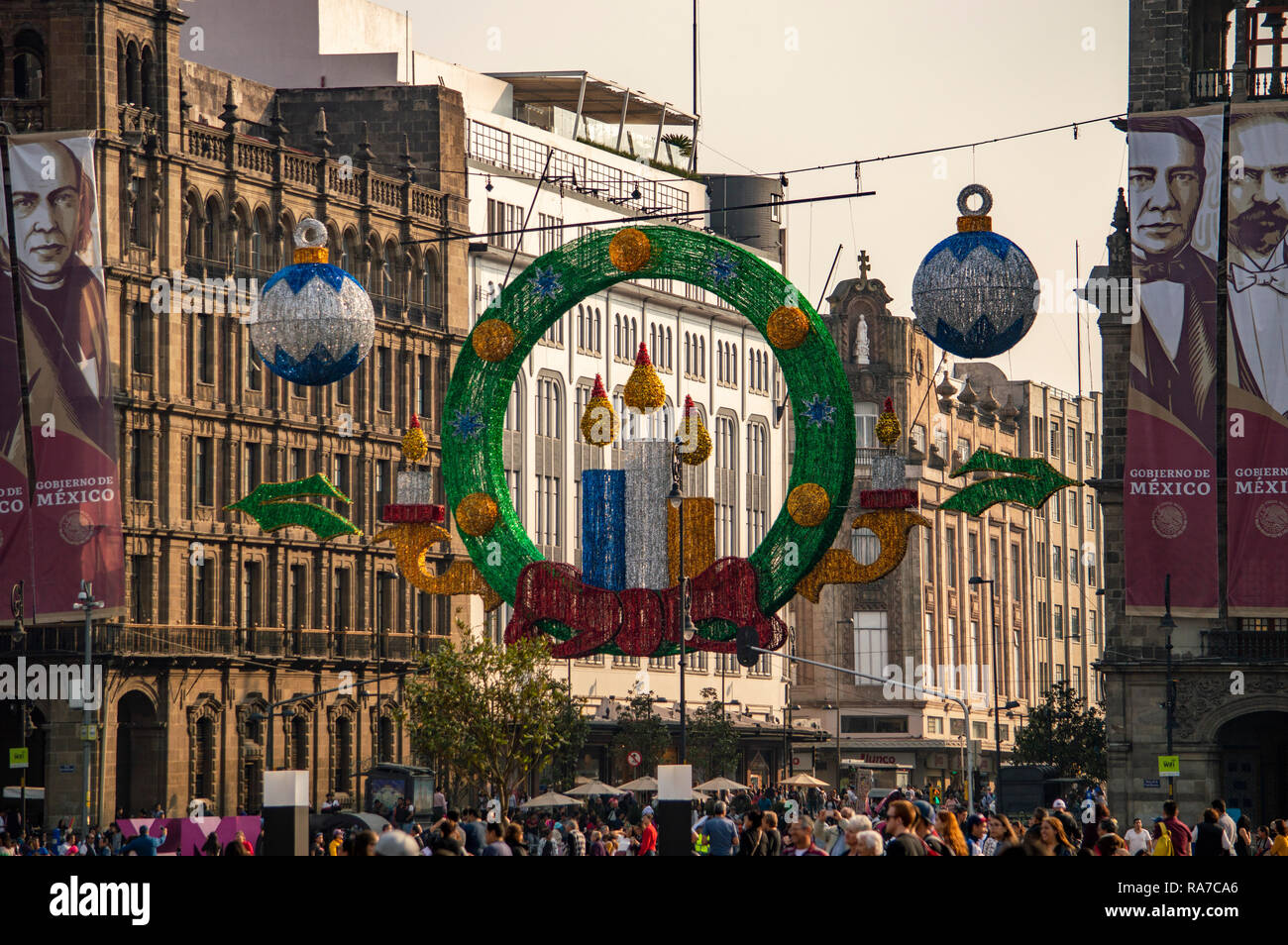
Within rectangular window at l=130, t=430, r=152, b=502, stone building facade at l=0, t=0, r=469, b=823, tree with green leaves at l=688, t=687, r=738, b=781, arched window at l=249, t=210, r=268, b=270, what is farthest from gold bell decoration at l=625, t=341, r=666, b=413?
tree with green leaves at l=688, t=687, r=738, b=781

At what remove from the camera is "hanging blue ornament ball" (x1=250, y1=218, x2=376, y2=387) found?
129ft

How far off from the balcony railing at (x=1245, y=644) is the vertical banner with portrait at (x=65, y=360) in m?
27.2

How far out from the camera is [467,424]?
45.4 metres

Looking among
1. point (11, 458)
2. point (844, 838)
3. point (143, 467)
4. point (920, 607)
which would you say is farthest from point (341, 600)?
point (844, 838)

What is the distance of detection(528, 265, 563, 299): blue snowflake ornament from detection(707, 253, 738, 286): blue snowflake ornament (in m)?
3.05

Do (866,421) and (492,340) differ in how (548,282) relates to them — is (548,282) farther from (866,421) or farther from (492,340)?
(866,421)

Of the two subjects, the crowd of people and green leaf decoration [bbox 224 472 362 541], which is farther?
green leaf decoration [bbox 224 472 362 541]

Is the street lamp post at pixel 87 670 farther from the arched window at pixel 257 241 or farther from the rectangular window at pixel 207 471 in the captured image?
the arched window at pixel 257 241

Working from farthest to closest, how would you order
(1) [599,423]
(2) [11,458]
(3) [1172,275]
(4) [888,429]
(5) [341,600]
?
(5) [341,600]
(2) [11,458]
(3) [1172,275]
(1) [599,423]
(4) [888,429]

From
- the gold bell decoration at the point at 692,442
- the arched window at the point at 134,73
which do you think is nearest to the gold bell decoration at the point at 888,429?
the gold bell decoration at the point at 692,442

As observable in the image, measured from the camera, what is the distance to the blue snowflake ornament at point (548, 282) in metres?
45.4

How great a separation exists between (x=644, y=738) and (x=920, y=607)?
1311 inches

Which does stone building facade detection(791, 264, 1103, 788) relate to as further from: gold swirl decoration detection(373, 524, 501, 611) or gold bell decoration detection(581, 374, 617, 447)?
gold bell decoration detection(581, 374, 617, 447)
